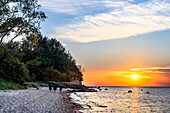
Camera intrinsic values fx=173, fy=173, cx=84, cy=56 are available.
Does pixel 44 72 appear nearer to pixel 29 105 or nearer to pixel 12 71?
pixel 12 71

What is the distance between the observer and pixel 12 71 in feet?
123

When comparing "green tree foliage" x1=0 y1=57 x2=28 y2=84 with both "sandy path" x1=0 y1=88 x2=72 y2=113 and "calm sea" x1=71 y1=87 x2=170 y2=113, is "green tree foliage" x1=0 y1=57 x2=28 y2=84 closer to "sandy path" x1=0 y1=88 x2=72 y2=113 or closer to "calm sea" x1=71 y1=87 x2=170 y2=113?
"calm sea" x1=71 y1=87 x2=170 y2=113

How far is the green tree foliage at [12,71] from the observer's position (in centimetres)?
3633

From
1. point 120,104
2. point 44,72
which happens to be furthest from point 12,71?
point 44,72

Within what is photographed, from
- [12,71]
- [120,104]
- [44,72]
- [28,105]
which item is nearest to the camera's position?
[28,105]

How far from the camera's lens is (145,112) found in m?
25.2

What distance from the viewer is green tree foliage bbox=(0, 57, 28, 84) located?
36.3m

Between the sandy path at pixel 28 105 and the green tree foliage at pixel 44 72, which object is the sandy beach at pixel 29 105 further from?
the green tree foliage at pixel 44 72

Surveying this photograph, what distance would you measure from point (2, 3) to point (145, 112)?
23.3m

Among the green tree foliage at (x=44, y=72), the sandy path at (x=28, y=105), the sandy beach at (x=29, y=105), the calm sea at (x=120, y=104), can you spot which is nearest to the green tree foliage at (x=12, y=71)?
the calm sea at (x=120, y=104)

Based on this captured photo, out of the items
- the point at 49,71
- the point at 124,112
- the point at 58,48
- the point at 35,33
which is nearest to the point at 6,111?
the point at 35,33

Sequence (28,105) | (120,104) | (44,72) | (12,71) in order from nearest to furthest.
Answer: (28,105), (120,104), (12,71), (44,72)

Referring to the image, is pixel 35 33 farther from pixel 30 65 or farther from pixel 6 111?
pixel 30 65

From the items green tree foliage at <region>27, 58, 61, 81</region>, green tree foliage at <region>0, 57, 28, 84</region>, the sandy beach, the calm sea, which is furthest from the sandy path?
green tree foliage at <region>27, 58, 61, 81</region>
